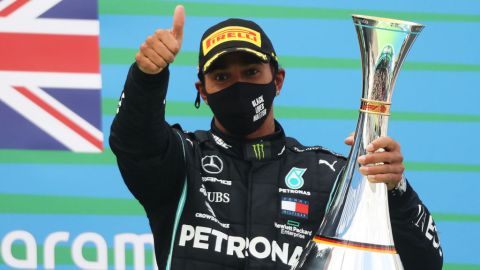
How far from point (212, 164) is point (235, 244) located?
163 mm

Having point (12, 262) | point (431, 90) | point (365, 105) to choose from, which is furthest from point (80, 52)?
point (365, 105)

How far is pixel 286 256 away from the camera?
1768 millimetres

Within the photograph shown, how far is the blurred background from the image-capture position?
2.38 metres

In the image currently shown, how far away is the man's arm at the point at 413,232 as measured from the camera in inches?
67.3

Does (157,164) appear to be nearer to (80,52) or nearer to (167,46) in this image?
(167,46)

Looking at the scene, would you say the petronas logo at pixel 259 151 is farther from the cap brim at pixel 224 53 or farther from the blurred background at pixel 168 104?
the blurred background at pixel 168 104

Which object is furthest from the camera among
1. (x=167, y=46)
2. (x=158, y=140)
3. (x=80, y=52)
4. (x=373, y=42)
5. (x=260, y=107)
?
(x=80, y=52)

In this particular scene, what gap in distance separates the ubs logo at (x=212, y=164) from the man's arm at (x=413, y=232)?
0.33 metres

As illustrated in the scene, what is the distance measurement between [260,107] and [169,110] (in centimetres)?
64

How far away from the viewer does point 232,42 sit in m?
1.80

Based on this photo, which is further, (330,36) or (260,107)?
(330,36)

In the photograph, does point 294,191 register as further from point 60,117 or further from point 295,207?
point 60,117

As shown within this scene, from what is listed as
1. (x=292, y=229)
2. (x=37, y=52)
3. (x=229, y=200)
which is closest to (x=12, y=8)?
(x=37, y=52)

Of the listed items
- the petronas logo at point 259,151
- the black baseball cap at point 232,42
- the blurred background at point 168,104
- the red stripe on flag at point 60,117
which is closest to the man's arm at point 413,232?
the petronas logo at point 259,151
